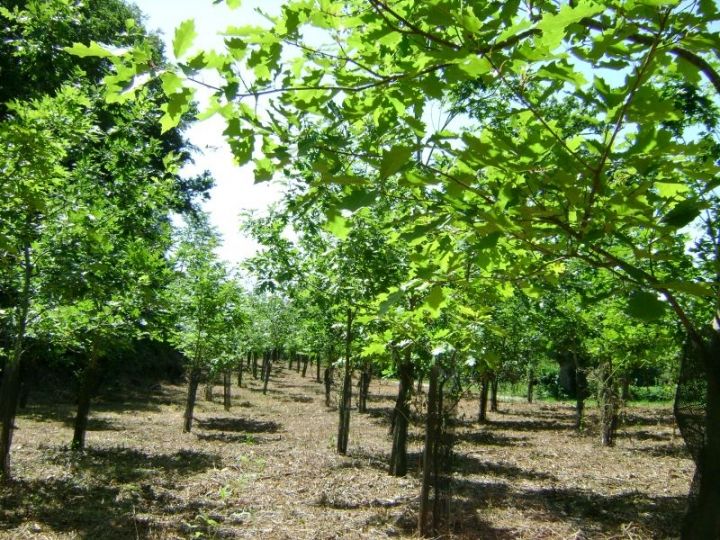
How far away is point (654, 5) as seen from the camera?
1052mm

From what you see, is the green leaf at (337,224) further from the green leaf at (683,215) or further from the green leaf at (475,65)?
the green leaf at (683,215)

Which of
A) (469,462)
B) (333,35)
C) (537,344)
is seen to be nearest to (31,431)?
(469,462)

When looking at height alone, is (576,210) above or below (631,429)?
above

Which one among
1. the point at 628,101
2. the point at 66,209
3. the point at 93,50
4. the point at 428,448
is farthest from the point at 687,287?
the point at 66,209

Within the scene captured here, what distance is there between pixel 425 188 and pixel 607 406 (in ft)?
45.7

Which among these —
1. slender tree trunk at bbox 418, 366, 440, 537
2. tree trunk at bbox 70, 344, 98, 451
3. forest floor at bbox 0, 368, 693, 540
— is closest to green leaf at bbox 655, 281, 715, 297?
slender tree trunk at bbox 418, 366, 440, 537

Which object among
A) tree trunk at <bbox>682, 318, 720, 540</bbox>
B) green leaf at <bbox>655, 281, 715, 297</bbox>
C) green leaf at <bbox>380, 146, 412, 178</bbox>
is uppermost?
green leaf at <bbox>380, 146, 412, 178</bbox>

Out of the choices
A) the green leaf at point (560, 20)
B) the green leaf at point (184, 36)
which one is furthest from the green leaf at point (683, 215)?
the green leaf at point (184, 36)

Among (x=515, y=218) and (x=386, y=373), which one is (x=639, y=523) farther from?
(x=515, y=218)

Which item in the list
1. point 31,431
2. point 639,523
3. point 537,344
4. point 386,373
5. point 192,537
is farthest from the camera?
point 537,344

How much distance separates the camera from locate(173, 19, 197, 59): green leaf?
4.08 ft

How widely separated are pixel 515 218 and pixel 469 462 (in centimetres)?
1058

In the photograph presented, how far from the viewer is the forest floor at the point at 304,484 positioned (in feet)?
19.7

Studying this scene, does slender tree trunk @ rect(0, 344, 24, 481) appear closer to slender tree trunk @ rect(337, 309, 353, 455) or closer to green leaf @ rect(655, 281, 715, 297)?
slender tree trunk @ rect(337, 309, 353, 455)
